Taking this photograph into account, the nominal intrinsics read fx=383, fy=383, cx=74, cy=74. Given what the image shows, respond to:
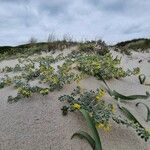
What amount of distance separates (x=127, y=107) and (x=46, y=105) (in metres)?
1.05

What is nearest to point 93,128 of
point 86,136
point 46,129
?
point 86,136

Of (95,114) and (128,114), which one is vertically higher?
(95,114)

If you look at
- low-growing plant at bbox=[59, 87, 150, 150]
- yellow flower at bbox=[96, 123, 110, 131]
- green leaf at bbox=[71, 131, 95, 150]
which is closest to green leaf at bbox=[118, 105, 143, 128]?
low-growing plant at bbox=[59, 87, 150, 150]

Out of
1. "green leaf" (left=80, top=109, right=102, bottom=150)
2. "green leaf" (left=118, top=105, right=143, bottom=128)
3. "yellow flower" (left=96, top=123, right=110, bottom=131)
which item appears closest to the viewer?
"green leaf" (left=80, top=109, right=102, bottom=150)

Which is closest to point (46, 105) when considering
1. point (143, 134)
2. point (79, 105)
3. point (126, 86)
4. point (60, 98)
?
point (60, 98)

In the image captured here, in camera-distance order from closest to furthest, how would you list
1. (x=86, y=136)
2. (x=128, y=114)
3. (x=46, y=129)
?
(x=86, y=136) < (x=46, y=129) < (x=128, y=114)

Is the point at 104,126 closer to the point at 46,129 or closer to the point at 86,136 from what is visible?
the point at 86,136

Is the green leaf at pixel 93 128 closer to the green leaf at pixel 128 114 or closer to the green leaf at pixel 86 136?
the green leaf at pixel 86 136

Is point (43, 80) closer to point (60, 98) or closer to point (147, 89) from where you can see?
point (60, 98)

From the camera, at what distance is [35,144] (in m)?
3.63

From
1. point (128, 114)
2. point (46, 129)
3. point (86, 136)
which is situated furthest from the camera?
point (128, 114)

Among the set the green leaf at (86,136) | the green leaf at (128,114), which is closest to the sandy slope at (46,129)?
the green leaf at (86,136)

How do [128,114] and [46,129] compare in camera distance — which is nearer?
[46,129]

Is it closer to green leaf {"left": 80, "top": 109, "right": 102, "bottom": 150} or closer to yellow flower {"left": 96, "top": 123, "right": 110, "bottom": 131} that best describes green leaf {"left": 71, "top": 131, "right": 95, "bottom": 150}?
green leaf {"left": 80, "top": 109, "right": 102, "bottom": 150}
